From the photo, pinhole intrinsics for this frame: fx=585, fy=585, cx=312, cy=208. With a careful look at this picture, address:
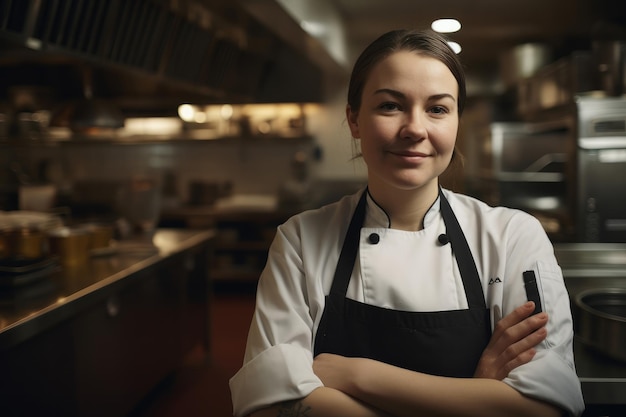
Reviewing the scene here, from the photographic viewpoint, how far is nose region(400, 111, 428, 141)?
3.76 ft

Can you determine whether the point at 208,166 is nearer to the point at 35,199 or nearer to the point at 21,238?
the point at 35,199

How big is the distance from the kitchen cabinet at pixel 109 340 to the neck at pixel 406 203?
4.16 ft

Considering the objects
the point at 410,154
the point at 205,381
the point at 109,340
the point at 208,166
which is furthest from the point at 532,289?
the point at 208,166

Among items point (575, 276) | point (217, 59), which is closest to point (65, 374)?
point (575, 276)

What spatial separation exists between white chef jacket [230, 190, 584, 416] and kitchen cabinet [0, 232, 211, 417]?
41.0 inches

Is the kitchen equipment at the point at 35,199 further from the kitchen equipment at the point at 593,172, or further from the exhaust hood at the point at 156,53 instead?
the kitchen equipment at the point at 593,172

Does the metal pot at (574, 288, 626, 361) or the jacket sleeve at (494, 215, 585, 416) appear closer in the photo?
the jacket sleeve at (494, 215, 585, 416)

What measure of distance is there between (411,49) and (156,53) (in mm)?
2934

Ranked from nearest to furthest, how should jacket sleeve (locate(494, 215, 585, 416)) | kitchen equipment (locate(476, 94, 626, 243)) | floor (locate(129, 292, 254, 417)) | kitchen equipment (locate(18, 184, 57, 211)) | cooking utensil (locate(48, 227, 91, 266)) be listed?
jacket sleeve (locate(494, 215, 585, 416))
cooking utensil (locate(48, 227, 91, 266))
kitchen equipment (locate(476, 94, 626, 243))
floor (locate(129, 292, 254, 417))
kitchen equipment (locate(18, 184, 57, 211))

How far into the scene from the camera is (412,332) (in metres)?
1.22

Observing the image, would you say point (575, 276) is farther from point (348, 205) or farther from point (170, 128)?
point (170, 128)

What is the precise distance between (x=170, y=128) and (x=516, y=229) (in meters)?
6.19

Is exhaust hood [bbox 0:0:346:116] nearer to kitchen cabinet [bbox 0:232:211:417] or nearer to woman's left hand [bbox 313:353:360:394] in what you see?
kitchen cabinet [bbox 0:232:211:417]

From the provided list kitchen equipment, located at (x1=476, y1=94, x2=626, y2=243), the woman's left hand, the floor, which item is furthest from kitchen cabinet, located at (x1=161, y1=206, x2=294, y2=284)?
the woman's left hand
